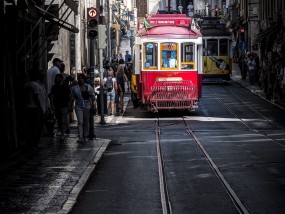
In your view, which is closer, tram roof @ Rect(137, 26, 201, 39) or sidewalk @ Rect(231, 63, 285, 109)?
tram roof @ Rect(137, 26, 201, 39)

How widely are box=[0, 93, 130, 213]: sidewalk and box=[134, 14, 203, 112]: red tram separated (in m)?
9.10

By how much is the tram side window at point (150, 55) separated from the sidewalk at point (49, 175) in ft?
32.5

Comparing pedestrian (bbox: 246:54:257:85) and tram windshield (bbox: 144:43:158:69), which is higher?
tram windshield (bbox: 144:43:158:69)

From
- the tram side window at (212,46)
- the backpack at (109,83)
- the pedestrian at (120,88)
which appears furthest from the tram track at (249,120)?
the tram side window at (212,46)

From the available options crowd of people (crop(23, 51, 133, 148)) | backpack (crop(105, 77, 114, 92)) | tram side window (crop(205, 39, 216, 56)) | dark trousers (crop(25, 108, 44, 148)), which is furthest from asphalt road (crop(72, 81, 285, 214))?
tram side window (crop(205, 39, 216, 56))

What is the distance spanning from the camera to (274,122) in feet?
97.9

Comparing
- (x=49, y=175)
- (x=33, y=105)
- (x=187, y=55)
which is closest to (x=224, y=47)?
(x=187, y=55)

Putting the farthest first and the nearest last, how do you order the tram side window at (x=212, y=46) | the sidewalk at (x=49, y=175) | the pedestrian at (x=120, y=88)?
1. the tram side window at (x=212, y=46)
2. the pedestrian at (x=120, y=88)
3. the sidewalk at (x=49, y=175)

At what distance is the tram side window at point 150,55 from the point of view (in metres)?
32.3

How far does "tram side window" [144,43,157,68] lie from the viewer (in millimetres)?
32312

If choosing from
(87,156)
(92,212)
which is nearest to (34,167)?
(87,156)

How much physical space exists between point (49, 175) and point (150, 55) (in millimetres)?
17166

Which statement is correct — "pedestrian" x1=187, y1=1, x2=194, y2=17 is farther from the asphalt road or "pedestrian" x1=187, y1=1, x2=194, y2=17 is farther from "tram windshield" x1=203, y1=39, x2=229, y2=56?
the asphalt road

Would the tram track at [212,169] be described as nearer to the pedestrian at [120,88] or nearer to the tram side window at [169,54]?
the tram side window at [169,54]
